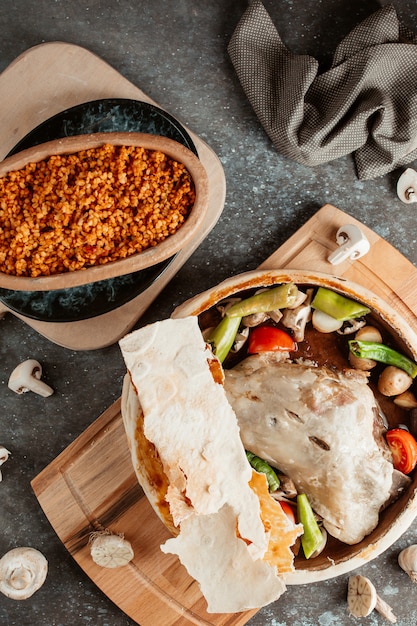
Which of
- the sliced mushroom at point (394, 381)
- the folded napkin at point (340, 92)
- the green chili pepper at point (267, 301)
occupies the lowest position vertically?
the sliced mushroom at point (394, 381)

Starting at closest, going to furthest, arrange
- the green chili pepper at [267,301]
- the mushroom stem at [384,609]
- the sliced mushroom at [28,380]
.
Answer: the green chili pepper at [267,301] → the sliced mushroom at [28,380] → the mushroom stem at [384,609]

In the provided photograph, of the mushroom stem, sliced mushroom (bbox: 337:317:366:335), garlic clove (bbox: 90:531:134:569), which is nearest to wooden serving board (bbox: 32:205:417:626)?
garlic clove (bbox: 90:531:134:569)

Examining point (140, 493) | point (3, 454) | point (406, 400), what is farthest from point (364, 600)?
point (3, 454)

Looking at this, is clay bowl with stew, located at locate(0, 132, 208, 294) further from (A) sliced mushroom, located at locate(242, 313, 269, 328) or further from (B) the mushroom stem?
(B) the mushroom stem

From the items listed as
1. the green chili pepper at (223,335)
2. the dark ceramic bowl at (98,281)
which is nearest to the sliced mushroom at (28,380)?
the dark ceramic bowl at (98,281)

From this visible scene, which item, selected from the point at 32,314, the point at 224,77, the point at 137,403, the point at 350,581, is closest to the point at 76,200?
the point at 32,314

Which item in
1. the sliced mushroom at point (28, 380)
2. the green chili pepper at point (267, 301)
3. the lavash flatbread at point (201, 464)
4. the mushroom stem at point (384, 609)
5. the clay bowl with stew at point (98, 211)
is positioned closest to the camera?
the lavash flatbread at point (201, 464)

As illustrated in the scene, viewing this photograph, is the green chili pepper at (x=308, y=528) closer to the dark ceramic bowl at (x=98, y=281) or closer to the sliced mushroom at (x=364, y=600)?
the sliced mushroom at (x=364, y=600)

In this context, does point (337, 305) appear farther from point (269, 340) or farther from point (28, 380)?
point (28, 380)
